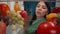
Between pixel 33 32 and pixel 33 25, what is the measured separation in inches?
1.7

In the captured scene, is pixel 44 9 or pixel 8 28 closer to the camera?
pixel 8 28

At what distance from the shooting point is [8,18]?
1.07ft

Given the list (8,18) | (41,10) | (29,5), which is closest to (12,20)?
(8,18)

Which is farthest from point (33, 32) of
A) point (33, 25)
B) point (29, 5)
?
point (29, 5)

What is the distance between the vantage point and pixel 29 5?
0.98m

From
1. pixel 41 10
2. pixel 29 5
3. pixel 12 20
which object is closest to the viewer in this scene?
pixel 12 20

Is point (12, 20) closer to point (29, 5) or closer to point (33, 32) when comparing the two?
A: point (33, 32)

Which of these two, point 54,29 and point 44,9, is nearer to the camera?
point 54,29

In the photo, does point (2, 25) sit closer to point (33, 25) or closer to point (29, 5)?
point (33, 25)

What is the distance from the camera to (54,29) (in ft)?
1.07

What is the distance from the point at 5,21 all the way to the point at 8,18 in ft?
0.06

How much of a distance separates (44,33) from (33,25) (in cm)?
9

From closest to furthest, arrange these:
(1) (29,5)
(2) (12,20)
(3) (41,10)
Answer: (2) (12,20)
(3) (41,10)
(1) (29,5)

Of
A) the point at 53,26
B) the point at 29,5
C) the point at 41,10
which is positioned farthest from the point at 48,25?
the point at 29,5
